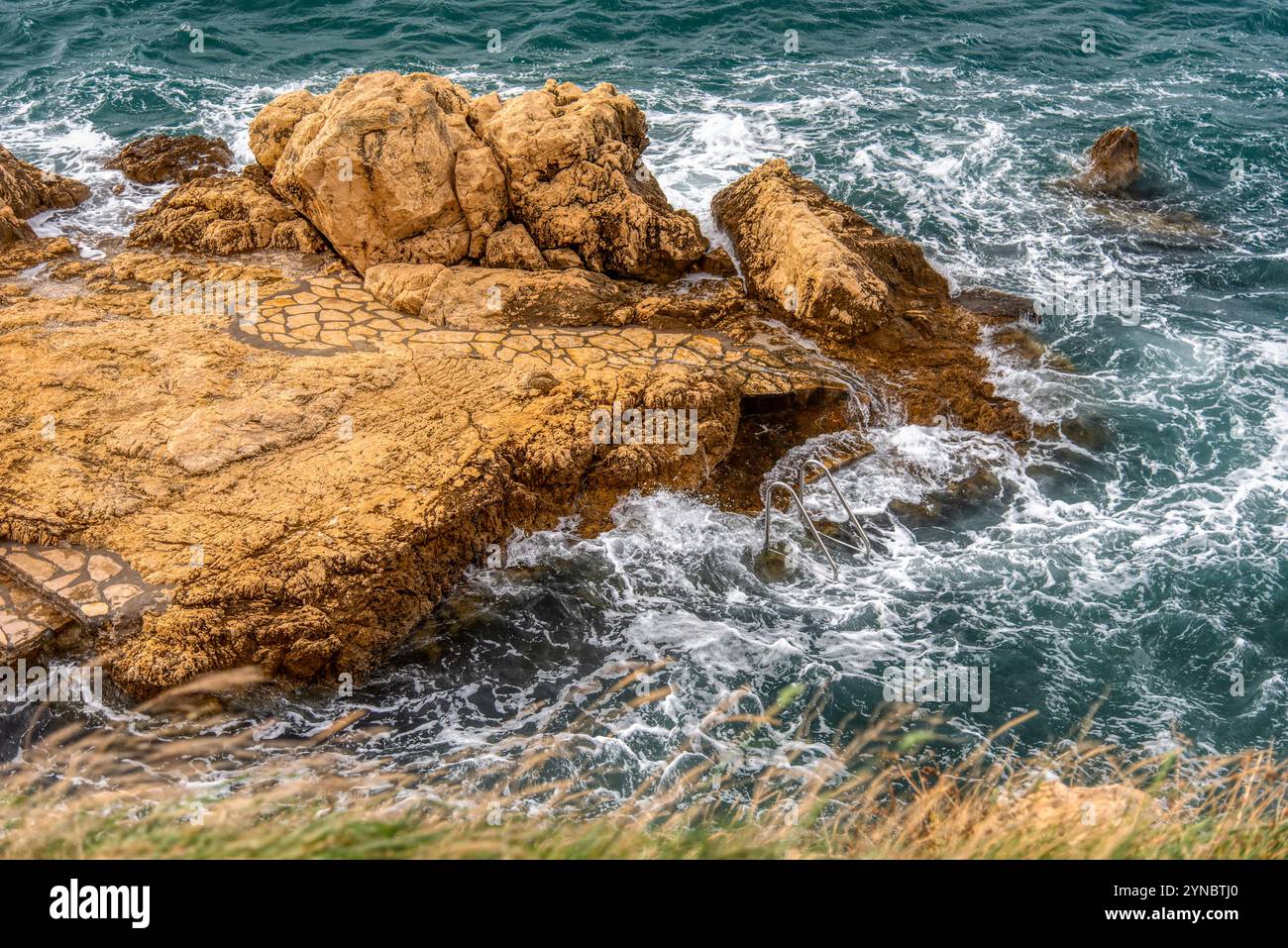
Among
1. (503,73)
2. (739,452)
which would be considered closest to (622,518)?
(739,452)

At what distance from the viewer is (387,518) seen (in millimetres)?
7188

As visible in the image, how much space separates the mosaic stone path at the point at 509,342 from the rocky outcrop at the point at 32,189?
161 inches

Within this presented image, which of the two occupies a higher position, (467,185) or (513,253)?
(467,185)

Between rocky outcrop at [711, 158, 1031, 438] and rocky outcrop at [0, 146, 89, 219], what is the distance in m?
8.22

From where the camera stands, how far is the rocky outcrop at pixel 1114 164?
14.0 m

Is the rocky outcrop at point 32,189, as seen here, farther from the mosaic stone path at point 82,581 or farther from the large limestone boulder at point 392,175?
the mosaic stone path at point 82,581

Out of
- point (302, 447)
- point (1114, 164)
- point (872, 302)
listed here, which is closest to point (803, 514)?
point (872, 302)

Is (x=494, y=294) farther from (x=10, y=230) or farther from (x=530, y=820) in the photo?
(x=530, y=820)

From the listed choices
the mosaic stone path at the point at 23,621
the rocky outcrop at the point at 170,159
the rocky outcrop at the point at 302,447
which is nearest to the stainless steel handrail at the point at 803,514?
the rocky outcrop at the point at 302,447

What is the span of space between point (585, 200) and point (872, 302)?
3.30m

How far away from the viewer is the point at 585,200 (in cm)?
1052

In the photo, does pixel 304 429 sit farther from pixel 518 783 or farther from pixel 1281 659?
pixel 1281 659

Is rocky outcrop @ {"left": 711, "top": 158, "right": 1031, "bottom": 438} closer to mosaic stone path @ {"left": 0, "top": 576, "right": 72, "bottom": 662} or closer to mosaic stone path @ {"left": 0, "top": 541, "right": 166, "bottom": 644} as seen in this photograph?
mosaic stone path @ {"left": 0, "top": 541, "right": 166, "bottom": 644}

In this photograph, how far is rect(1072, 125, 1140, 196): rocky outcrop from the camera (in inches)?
550
